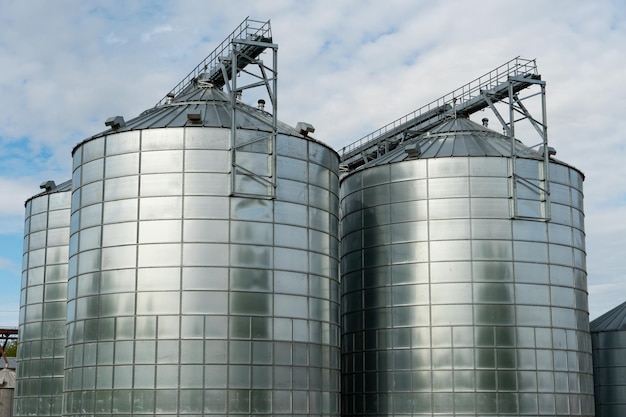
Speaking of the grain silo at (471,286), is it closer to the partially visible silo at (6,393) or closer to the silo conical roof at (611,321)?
the silo conical roof at (611,321)

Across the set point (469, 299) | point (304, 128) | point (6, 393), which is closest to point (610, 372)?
point (469, 299)

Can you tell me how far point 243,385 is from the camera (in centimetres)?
3522

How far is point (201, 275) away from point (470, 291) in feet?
48.1

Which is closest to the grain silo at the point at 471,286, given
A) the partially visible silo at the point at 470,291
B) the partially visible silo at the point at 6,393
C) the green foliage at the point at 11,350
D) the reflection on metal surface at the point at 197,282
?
the partially visible silo at the point at 470,291

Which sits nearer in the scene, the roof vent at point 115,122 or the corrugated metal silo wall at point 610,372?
the roof vent at point 115,122

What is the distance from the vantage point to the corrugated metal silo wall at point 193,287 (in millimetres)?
35156

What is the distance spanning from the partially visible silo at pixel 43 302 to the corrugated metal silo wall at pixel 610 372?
110 ft

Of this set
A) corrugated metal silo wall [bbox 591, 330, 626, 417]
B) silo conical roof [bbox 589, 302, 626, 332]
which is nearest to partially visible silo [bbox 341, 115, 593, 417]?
corrugated metal silo wall [bbox 591, 330, 626, 417]

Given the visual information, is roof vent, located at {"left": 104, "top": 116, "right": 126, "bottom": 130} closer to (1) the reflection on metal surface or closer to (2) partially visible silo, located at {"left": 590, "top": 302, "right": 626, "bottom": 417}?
(1) the reflection on metal surface

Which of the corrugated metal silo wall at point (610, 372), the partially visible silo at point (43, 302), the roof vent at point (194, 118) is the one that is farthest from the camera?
the corrugated metal silo wall at point (610, 372)

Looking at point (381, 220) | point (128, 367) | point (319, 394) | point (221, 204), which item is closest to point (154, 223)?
point (221, 204)

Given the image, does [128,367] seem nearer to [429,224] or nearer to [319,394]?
[319,394]

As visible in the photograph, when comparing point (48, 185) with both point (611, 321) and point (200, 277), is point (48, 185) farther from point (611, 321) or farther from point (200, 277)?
point (611, 321)

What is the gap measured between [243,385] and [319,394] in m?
3.99
